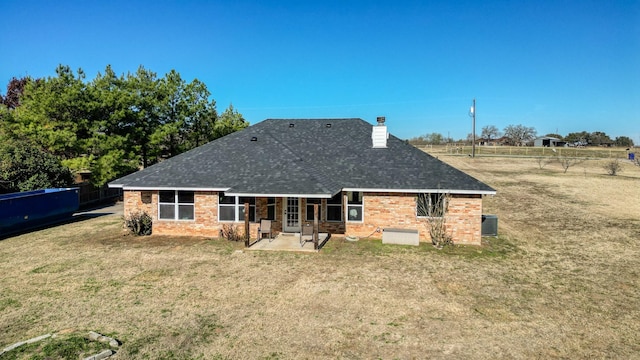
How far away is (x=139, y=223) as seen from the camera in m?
16.8

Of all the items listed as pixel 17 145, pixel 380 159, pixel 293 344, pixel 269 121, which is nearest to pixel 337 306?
pixel 293 344

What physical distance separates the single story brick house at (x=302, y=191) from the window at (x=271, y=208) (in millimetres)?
49

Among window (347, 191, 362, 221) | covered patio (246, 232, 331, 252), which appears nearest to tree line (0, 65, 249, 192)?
covered patio (246, 232, 331, 252)

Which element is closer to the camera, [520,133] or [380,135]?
[380,135]

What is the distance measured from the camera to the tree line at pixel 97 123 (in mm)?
25766

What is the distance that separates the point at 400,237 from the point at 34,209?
18587mm

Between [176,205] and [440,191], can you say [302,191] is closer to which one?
[440,191]

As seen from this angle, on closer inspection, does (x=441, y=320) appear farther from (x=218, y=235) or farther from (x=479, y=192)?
(x=218, y=235)

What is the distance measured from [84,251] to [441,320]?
13.8 metres

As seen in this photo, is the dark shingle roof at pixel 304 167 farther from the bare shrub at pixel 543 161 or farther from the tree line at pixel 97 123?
the bare shrub at pixel 543 161

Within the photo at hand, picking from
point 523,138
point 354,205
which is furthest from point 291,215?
point 523,138

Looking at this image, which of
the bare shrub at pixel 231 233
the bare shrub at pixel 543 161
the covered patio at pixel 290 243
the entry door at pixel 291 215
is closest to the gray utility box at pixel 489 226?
the covered patio at pixel 290 243

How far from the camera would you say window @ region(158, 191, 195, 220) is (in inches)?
671

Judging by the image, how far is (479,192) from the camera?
1512 centimetres
